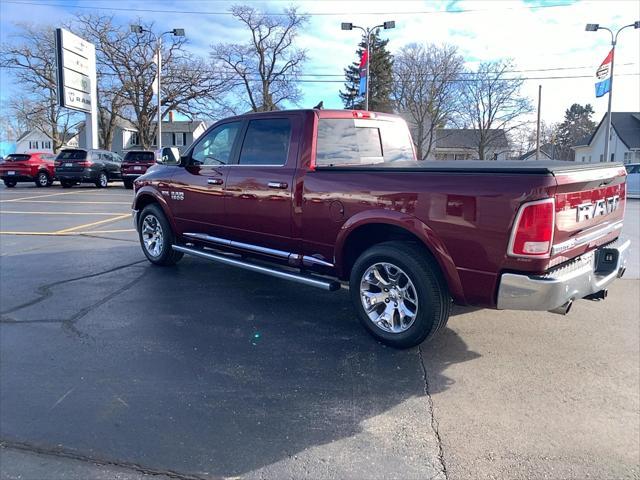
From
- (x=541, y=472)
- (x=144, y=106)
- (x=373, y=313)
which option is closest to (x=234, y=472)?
(x=541, y=472)

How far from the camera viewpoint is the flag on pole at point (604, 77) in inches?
930

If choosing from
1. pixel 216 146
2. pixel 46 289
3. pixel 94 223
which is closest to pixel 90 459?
pixel 46 289

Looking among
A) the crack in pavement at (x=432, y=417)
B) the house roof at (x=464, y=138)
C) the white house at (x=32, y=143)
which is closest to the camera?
the crack in pavement at (x=432, y=417)

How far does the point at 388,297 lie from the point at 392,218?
2.19 feet

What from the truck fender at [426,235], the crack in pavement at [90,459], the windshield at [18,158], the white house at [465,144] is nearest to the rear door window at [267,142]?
the truck fender at [426,235]

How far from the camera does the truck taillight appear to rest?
304 centimetres

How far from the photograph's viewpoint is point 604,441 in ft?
9.28

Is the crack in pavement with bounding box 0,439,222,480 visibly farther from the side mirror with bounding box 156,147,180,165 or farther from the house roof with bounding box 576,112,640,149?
the house roof with bounding box 576,112,640,149

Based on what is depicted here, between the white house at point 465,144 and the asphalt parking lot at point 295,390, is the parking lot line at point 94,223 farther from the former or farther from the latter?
the white house at point 465,144

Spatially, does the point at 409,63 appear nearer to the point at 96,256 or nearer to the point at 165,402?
the point at 96,256

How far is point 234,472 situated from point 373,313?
1.88m

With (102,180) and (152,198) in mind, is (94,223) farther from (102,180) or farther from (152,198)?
(102,180)

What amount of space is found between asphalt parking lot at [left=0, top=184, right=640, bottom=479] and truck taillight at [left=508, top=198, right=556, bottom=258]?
102 cm

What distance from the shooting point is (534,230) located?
10.1 feet
